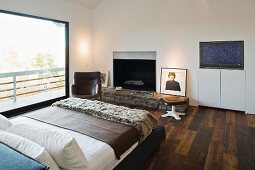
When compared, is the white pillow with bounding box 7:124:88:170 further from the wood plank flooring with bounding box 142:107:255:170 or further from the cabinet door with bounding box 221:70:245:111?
the cabinet door with bounding box 221:70:245:111

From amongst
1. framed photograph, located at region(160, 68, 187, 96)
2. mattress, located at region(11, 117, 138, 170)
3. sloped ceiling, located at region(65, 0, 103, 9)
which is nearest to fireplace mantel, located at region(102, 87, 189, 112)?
framed photograph, located at region(160, 68, 187, 96)

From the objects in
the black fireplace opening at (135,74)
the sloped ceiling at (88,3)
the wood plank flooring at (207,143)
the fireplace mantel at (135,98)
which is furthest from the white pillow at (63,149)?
the sloped ceiling at (88,3)

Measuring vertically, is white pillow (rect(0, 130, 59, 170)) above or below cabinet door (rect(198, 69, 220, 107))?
below

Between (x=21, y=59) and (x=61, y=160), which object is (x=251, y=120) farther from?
(x=21, y=59)

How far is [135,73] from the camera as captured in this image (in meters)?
5.90

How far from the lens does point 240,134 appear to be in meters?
3.37

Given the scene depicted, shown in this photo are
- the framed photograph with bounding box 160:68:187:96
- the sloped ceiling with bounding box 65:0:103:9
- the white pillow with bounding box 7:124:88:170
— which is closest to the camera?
the white pillow with bounding box 7:124:88:170

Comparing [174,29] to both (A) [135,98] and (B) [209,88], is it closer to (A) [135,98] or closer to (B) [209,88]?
(B) [209,88]

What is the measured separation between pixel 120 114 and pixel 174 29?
3.16 m

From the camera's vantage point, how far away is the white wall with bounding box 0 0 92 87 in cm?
448

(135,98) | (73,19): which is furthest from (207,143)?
(73,19)

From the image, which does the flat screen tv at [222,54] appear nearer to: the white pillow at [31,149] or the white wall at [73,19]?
the white wall at [73,19]

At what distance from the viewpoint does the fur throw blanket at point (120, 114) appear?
8.11 ft

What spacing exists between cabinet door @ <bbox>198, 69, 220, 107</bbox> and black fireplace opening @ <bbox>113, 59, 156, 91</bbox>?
1.23m
